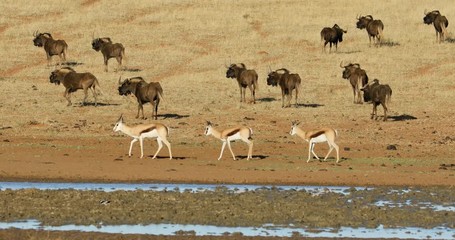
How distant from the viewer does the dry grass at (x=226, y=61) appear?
3139cm

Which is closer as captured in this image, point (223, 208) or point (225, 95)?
point (223, 208)

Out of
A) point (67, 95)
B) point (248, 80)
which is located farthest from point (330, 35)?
point (67, 95)

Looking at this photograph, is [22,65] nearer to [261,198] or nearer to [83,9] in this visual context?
[83,9]

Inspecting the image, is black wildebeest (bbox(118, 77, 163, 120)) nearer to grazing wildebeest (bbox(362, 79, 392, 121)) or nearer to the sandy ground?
the sandy ground

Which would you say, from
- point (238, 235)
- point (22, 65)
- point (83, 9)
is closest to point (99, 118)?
point (22, 65)

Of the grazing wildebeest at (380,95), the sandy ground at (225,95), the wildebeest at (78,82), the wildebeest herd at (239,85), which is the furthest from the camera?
the wildebeest at (78,82)

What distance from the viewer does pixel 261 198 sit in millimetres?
18734

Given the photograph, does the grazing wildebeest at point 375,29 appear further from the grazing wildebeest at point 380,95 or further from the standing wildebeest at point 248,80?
the grazing wildebeest at point 380,95

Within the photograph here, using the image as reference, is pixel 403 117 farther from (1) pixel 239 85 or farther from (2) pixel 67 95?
(2) pixel 67 95

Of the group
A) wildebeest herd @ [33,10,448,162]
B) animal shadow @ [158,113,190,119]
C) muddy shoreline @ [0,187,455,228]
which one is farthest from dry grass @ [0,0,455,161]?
muddy shoreline @ [0,187,455,228]

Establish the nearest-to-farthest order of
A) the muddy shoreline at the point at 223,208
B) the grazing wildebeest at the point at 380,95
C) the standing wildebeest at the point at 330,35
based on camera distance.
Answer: the muddy shoreline at the point at 223,208, the grazing wildebeest at the point at 380,95, the standing wildebeest at the point at 330,35

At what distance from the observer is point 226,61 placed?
44625mm

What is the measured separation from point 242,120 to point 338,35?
1651 cm

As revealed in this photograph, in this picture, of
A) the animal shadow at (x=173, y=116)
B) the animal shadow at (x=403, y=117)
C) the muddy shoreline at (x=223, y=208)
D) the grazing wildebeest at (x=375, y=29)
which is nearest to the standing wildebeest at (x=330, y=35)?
the grazing wildebeest at (x=375, y=29)
